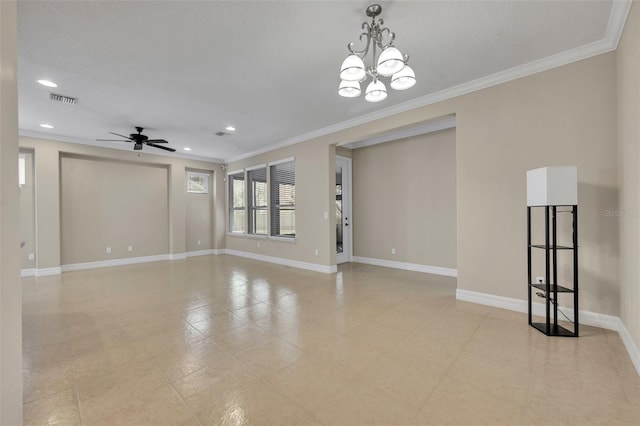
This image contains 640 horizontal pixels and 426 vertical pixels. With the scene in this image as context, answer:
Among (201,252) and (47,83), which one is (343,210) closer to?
(201,252)

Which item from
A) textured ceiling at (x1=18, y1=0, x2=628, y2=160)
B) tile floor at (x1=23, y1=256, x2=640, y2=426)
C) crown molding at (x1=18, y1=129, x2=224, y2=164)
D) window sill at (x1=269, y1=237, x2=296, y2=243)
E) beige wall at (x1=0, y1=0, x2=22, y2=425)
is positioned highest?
textured ceiling at (x1=18, y1=0, x2=628, y2=160)

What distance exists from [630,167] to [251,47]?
11.4 feet

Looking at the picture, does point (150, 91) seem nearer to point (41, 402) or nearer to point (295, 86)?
point (295, 86)

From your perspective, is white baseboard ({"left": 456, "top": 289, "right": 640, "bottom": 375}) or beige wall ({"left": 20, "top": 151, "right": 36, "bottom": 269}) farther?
beige wall ({"left": 20, "top": 151, "right": 36, "bottom": 269})

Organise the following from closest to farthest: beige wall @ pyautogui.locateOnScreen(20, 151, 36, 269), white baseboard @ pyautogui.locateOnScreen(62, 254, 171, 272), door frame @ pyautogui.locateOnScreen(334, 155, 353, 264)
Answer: beige wall @ pyautogui.locateOnScreen(20, 151, 36, 269), white baseboard @ pyautogui.locateOnScreen(62, 254, 171, 272), door frame @ pyautogui.locateOnScreen(334, 155, 353, 264)

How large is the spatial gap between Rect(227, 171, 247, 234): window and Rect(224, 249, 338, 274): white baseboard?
0.66 m

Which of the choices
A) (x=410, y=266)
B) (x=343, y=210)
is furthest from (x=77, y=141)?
(x=410, y=266)

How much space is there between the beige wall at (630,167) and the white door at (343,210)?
466cm

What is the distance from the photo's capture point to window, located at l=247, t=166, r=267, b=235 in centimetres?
738

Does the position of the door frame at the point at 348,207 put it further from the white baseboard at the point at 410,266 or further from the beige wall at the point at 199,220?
the beige wall at the point at 199,220

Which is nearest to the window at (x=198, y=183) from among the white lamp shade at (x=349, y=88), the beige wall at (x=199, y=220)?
the beige wall at (x=199, y=220)

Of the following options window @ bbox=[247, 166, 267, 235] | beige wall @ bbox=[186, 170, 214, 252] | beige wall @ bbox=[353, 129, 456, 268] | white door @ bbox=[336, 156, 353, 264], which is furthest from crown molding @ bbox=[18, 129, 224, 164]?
beige wall @ bbox=[353, 129, 456, 268]

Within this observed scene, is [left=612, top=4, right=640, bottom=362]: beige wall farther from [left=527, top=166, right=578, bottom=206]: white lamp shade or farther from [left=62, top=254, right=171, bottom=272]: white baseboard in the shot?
[left=62, top=254, right=171, bottom=272]: white baseboard

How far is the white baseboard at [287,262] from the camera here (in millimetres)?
5569
